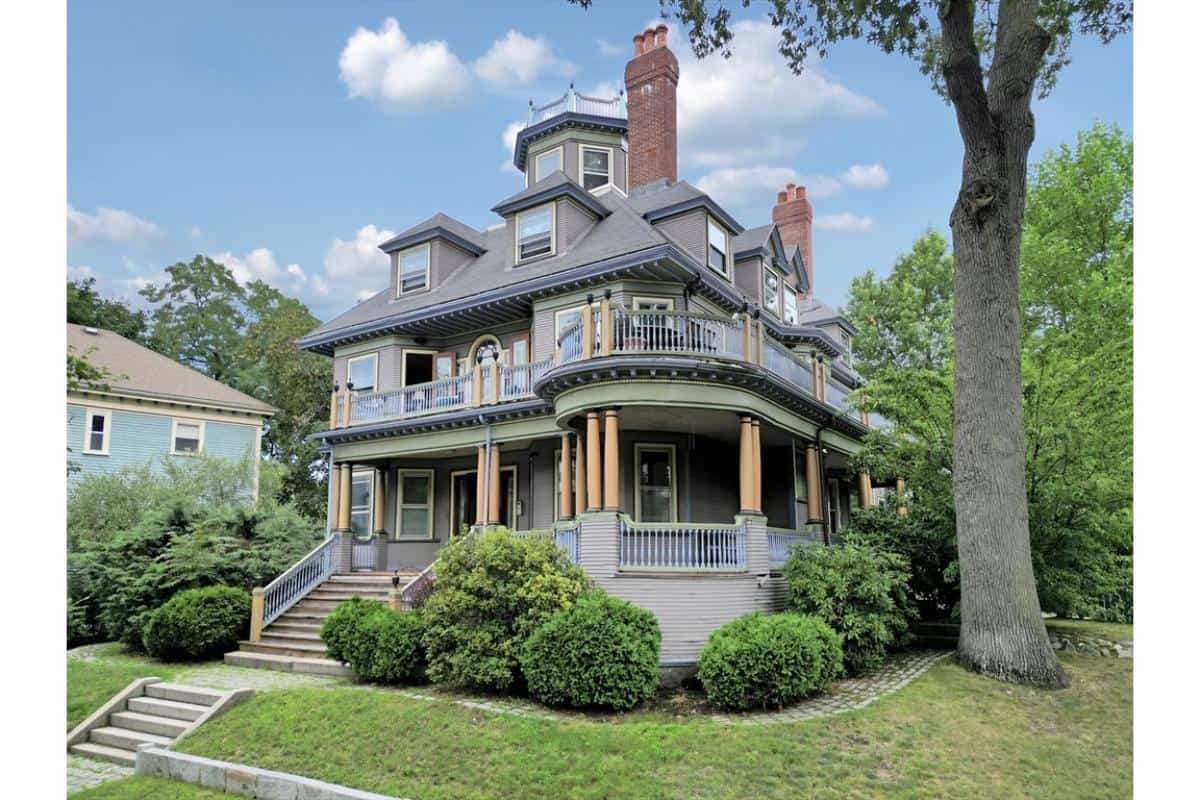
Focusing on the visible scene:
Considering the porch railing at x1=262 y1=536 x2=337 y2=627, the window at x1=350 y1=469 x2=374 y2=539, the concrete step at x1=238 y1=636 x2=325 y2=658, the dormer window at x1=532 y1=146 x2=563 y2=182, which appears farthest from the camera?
the dormer window at x1=532 y1=146 x2=563 y2=182

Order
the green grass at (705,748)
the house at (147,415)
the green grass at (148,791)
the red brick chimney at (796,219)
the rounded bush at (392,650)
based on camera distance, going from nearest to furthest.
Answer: the green grass at (705,748) → the green grass at (148,791) → the rounded bush at (392,650) → the house at (147,415) → the red brick chimney at (796,219)

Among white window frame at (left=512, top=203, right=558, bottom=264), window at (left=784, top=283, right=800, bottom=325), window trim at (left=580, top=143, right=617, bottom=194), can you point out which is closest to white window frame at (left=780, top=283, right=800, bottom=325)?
window at (left=784, top=283, right=800, bottom=325)

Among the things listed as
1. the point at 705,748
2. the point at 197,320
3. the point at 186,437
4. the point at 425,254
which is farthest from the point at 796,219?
the point at 197,320

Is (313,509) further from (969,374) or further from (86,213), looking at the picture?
(969,374)

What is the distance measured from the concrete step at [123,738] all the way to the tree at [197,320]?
30.6 metres

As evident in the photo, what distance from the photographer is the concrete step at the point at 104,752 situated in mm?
9773

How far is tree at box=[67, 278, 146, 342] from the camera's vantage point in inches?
1287

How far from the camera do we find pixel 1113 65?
13.2 metres

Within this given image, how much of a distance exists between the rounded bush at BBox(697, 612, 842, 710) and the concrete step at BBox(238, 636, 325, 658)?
286 inches

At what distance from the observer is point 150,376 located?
89.4ft

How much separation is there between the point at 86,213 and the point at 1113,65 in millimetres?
16279

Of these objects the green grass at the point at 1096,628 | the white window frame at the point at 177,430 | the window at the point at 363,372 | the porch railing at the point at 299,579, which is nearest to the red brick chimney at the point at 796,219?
the green grass at the point at 1096,628

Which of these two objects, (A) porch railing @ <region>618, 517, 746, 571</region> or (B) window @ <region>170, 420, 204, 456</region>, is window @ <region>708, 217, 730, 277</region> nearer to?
(A) porch railing @ <region>618, 517, 746, 571</region>

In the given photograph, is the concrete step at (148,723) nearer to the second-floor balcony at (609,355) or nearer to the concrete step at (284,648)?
the concrete step at (284,648)
